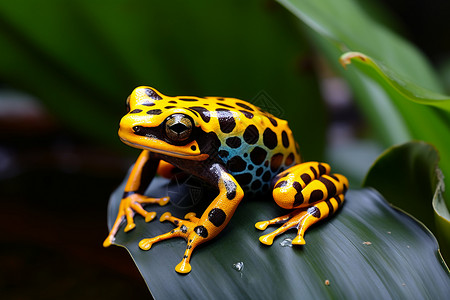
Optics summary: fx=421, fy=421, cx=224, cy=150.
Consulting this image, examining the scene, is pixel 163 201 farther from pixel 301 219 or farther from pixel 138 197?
pixel 301 219

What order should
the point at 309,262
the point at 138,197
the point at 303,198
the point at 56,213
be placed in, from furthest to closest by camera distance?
the point at 56,213 → the point at 138,197 → the point at 303,198 → the point at 309,262

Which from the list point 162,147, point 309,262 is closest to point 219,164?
point 162,147

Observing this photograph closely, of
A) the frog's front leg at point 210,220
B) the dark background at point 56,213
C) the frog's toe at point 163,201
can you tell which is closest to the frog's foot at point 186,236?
the frog's front leg at point 210,220

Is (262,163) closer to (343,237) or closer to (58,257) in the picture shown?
(343,237)

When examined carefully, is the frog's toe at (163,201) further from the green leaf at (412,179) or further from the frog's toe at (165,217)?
the green leaf at (412,179)

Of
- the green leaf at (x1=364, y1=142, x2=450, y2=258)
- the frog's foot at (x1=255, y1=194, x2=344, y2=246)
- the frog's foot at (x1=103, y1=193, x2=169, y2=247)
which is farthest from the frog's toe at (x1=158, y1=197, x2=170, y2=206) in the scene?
the green leaf at (x1=364, y1=142, x2=450, y2=258)
